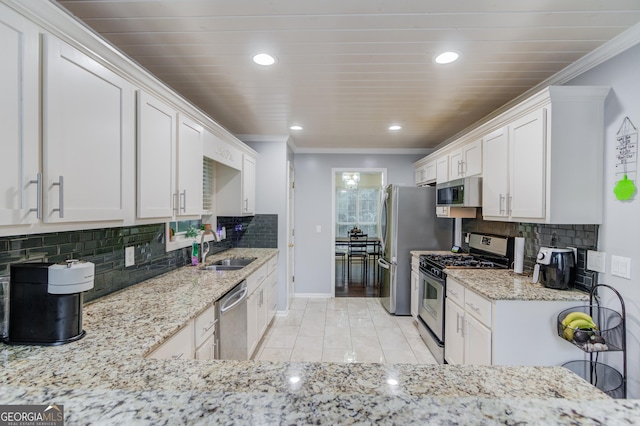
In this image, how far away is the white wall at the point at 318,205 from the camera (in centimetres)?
488

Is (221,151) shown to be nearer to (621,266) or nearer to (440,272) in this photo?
(440,272)

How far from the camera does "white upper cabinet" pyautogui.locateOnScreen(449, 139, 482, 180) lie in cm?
289

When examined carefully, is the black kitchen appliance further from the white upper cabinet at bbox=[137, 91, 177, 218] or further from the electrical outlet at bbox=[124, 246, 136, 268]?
the electrical outlet at bbox=[124, 246, 136, 268]

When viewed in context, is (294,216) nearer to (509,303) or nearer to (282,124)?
(282,124)

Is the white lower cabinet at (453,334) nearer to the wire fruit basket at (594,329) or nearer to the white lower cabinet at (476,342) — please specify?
the white lower cabinet at (476,342)

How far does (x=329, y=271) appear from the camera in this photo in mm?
4883

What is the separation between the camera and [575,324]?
1.73 m

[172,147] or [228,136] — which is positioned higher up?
[228,136]

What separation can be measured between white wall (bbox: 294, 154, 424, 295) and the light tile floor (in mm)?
489

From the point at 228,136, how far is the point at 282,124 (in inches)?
30.9

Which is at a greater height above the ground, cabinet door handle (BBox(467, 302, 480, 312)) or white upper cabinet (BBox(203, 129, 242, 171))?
white upper cabinet (BBox(203, 129, 242, 171))

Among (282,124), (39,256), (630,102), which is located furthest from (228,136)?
(630,102)

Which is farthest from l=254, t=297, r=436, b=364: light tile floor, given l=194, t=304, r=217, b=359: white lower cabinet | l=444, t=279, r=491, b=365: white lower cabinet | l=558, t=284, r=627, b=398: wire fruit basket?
l=558, t=284, r=627, b=398: wire fruit basket

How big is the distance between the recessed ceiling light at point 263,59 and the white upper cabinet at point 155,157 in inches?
25.9
